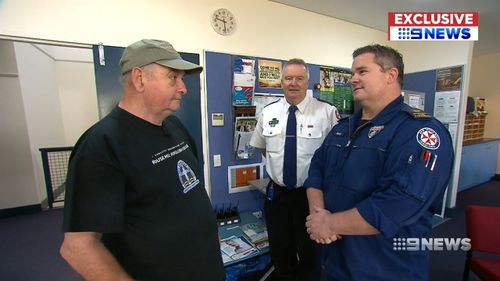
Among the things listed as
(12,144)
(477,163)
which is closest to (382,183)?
(12,144)

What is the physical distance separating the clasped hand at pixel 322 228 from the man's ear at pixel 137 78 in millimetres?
874

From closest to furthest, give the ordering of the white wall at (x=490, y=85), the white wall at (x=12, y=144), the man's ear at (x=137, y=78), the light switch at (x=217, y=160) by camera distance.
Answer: the man's ear at (x=137, y=78), the light switch at (x=217, y=160), the white wall at (x=12, y=144), the white wall at (x=490, y=85)

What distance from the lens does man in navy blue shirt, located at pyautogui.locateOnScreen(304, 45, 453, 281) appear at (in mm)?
838

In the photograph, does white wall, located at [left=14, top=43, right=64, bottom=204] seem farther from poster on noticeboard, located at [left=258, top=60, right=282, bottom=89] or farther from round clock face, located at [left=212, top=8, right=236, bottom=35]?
poster on noticeboard, located at [left=258, top=60, right=282, bottom=89]

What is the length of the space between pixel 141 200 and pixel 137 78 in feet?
1.38

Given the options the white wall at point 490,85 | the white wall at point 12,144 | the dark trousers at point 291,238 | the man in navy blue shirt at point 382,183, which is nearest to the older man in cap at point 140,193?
the man in navy blue shirt at point 382,183

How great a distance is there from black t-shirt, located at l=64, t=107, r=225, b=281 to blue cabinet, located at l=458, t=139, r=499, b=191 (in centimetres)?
451

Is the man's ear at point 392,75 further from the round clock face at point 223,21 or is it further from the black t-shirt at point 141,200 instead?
the round clock face at point 223,21

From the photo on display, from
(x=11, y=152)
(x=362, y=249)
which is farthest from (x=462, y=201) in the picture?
(x=11, y=152)

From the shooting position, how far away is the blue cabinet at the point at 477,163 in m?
3.86

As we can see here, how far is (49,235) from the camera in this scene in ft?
8.89

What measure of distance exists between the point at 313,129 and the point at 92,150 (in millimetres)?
1249

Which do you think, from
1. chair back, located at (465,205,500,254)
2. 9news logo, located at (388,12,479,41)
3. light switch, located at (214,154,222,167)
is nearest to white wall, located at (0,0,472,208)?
9news logo, located at (388,12,479,41)

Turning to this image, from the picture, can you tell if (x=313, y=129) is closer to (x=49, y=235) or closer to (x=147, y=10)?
(x=147, y=10)
